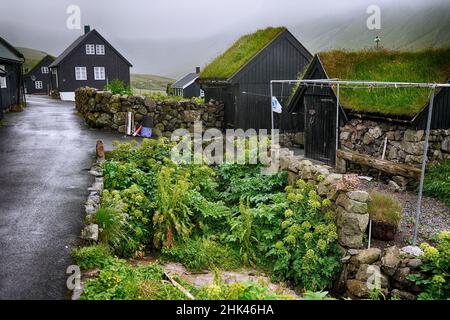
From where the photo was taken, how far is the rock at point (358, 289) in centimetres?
734

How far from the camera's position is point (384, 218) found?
29.2ft

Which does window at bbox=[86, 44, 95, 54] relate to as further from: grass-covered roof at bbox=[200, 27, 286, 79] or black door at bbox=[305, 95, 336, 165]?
black door at bbox=[305, 95, 336, 165]

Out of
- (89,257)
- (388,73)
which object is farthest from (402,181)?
(89,257)

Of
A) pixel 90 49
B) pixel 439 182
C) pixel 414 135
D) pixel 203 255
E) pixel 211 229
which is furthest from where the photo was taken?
pixel 90 49

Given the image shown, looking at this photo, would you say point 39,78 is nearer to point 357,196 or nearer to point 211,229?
point 211,229

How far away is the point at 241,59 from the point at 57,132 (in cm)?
952

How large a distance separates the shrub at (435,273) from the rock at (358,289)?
2.44 feet

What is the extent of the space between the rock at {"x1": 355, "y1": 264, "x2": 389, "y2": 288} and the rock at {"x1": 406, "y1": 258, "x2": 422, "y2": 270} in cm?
45

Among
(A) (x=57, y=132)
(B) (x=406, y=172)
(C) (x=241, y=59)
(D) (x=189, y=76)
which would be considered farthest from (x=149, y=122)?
(D) (x=189, y=76)

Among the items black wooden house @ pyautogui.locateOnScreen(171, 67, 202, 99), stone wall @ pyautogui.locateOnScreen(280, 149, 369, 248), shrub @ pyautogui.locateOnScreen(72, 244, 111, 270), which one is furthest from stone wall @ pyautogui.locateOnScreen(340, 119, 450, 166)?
black wooden house @ pyautogui.locateOnScreen(171, 67, 202, 99)

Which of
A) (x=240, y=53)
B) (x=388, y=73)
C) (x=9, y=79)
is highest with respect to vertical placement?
(x=240, y=53)

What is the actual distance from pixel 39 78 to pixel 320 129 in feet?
192

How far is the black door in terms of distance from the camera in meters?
16.1
